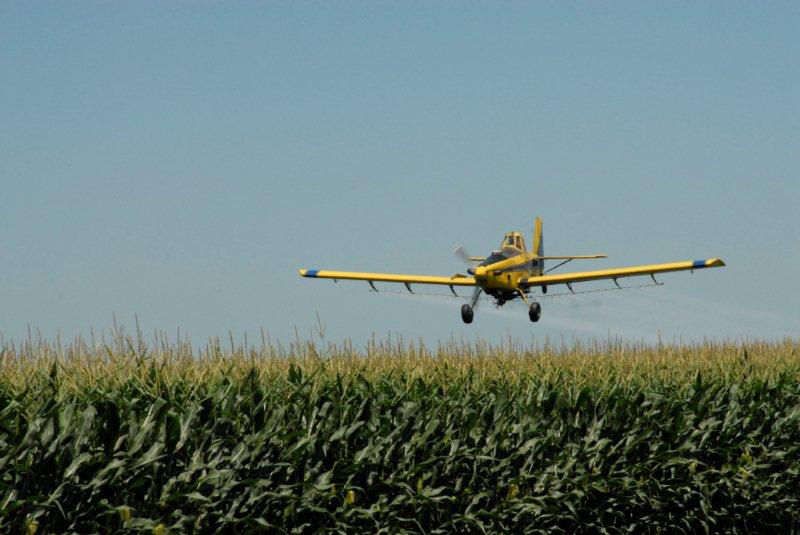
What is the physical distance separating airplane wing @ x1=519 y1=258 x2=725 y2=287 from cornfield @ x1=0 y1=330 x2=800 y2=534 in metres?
14.9

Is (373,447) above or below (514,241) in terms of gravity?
below

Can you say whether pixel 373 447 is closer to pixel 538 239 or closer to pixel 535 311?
pixel 535 311

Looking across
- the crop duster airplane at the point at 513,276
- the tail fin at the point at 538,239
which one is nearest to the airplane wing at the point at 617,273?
the crop duster airplane at the point at 513,276

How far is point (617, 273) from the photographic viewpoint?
99.6ft

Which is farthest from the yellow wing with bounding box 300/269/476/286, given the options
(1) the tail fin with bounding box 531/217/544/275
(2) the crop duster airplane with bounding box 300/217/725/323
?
(1) the tail fin with bounding box 531/217/544/275

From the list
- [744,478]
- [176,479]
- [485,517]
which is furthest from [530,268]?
[176,479]

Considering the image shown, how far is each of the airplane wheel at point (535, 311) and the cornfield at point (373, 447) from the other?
17.6m

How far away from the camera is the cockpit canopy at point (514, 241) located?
32584 mm

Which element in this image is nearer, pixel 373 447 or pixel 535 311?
pixel 373 447

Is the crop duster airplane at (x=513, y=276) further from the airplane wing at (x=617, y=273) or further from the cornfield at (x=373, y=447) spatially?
the cornfield at (x=373, y=447)

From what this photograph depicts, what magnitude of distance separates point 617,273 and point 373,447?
2326 cm

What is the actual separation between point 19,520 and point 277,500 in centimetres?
217

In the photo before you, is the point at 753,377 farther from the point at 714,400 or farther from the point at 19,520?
the point at 19,520

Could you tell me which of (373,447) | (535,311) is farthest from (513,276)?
(373,447)
